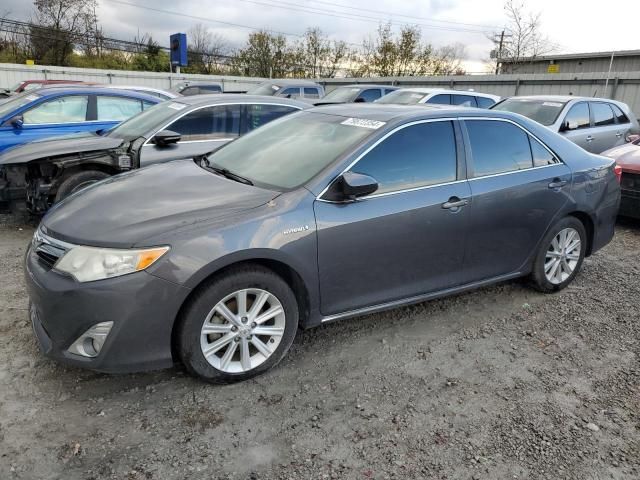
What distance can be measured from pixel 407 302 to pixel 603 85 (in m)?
17.0

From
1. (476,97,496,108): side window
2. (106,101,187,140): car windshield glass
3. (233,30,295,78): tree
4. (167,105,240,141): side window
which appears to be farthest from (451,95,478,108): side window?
(233,30,295,78): tree

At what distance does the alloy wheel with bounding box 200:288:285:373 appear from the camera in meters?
2.86

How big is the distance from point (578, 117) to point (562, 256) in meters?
5.30

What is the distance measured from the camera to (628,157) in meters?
6.74

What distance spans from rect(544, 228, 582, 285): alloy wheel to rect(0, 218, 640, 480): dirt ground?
2.03ft

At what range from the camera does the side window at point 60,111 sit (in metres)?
7.10

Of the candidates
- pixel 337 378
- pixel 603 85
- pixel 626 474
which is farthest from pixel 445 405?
pixel 603 85

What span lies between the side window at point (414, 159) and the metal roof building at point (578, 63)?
93.0 ft

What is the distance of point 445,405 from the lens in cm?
289

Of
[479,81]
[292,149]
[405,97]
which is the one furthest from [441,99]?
[479,81]

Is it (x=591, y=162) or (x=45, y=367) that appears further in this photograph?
(x=591, y=162)

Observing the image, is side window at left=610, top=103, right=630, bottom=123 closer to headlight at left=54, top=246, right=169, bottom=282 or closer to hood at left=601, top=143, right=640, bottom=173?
hood at left=601, top=143, right=640, bottom=173

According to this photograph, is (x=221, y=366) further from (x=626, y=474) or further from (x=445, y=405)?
(x=626, y=474)

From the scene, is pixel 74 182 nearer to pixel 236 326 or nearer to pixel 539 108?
pixel 236 326
